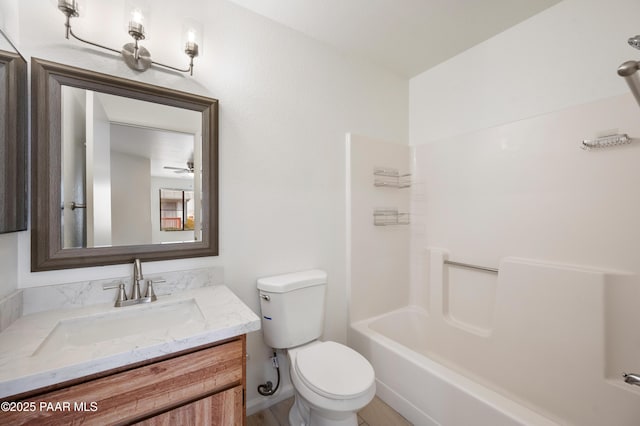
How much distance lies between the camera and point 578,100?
149cm

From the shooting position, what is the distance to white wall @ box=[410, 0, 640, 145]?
4.56ft

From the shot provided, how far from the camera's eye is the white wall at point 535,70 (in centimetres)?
139

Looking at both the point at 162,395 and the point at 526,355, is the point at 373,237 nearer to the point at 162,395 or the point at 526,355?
the point at 526,355

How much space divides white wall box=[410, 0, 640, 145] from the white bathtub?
65.0 inches

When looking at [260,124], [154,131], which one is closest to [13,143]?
[154,131]

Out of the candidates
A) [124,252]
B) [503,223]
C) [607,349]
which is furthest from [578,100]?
[124,252]

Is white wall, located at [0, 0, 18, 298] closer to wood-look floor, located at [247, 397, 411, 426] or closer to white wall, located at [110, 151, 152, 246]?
white wall, located at [110, 151, 152, 246]

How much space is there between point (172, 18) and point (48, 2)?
47cm

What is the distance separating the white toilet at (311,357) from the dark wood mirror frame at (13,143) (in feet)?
3.45

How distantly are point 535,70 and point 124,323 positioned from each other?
2655 mm

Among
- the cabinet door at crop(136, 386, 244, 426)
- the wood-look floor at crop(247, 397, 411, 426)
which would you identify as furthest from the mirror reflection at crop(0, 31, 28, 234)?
the wood-look floor at crop(247, 397, 411, 426)

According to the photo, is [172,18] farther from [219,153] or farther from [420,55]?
[420,55]

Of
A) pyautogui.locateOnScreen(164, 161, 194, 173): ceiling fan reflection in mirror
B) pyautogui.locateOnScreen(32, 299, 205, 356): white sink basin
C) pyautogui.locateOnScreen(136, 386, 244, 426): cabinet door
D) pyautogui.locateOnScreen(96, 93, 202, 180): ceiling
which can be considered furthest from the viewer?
pyautogui.locateOnScreen(164, 161, 194, 173): ceiling fan reflection in mirror

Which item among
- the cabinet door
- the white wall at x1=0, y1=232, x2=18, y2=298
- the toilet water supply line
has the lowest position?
the toilet water supply line
